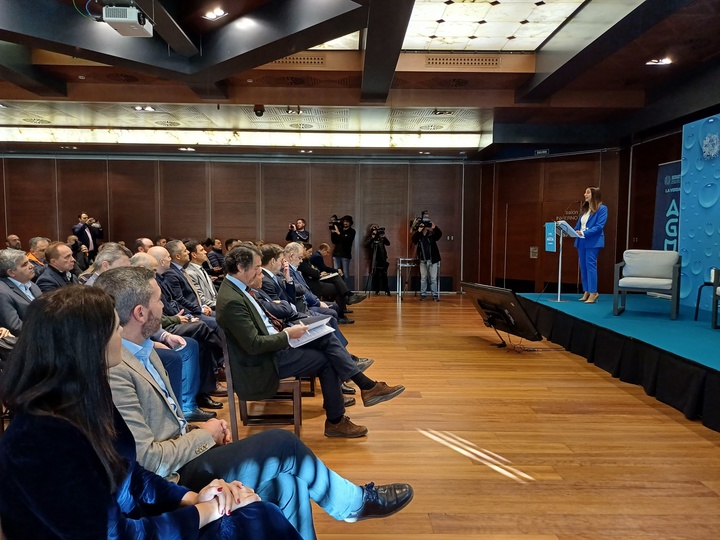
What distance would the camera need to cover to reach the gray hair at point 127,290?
1.59 m

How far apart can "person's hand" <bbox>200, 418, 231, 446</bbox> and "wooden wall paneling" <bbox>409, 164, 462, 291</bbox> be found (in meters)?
9.21

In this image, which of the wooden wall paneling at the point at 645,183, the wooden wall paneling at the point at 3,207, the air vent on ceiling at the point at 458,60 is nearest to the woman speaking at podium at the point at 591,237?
the air vent on ceiling at the point at 458,60

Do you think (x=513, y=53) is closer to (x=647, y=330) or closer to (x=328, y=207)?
(x=647, y=330)

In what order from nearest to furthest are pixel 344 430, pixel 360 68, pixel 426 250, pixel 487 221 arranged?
pixel 344 430 < pixel 360 68 < pixel 426 250 < pixel 487 221

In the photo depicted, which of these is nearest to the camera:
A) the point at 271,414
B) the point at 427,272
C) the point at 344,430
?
the point at 344,430

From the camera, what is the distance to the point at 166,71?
5.13 m

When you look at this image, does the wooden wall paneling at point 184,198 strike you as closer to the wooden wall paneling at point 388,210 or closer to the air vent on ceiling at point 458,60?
the wooden wall paneling at point 388,210

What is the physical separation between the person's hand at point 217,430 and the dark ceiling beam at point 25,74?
549 centimetres

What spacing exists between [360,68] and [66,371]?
545cm

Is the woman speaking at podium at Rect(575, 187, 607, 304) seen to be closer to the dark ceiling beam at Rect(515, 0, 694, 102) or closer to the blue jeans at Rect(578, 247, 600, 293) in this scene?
the blue jeans at Rect(578, 247, 600, 293)

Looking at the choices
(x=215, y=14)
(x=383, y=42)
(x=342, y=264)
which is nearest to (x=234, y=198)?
(x=342, y=264)

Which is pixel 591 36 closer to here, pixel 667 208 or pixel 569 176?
pixel 667 208

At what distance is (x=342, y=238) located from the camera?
9.88 metres

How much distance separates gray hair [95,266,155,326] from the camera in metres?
1.59
